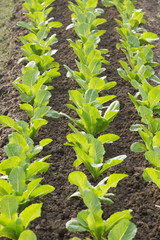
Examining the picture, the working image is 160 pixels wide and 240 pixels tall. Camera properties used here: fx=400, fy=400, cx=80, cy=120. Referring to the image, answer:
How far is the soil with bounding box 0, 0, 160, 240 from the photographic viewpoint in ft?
8.07

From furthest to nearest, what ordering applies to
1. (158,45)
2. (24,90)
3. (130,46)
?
(158,45) → (130,46) → (24,90)

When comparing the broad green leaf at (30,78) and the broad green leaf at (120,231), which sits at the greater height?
the broad green leaf at (30,78)

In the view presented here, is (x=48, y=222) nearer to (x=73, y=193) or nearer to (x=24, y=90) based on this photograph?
(x=73, y=193)

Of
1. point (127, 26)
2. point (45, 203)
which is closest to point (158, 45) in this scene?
point (127, 26)

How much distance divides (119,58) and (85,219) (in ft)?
8.35

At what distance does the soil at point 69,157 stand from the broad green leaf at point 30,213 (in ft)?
0.55

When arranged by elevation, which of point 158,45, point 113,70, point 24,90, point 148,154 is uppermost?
point 24,90

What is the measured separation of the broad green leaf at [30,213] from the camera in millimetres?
2214

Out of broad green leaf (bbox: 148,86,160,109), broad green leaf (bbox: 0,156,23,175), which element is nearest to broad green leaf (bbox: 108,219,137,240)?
broad green leaf (bbox: 0,156,23,175)

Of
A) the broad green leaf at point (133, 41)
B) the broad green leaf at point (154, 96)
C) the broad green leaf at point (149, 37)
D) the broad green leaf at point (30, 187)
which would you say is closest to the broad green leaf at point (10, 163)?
the broad green leaf at point (30, 187)

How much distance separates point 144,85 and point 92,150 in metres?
0.95

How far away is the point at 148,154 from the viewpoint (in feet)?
8.58

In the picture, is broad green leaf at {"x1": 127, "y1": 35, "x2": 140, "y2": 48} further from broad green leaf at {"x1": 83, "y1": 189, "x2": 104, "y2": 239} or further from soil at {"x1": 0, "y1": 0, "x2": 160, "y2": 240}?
broad green leaf at {"x1": 83, "y1": 189, "x2": 104, "y2": 239}

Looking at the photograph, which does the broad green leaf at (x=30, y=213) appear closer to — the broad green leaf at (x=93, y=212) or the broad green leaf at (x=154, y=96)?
the broad green leaf at (x=93, y=212)
